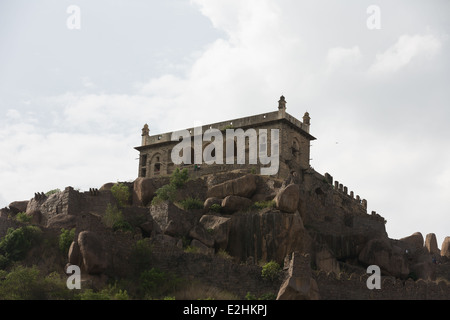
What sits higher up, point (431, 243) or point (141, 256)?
point (431, 243)

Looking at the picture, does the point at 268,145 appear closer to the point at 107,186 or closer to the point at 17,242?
the point at 107,186

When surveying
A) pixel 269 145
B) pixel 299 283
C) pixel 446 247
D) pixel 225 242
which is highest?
pixel 269 145

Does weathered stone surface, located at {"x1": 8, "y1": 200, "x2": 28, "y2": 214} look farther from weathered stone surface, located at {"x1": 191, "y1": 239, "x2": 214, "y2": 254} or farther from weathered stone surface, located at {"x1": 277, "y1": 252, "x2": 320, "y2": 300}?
weathered stone surface, located at {"x1": 277, "y1": 252, "x2": 320, "y2": 300}

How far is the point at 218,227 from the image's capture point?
73.6 metres

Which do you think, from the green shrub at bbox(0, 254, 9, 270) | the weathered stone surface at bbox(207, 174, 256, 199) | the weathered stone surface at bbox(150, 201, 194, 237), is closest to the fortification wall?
the weathered stone surface at bbox(150, 201, 194, 237)

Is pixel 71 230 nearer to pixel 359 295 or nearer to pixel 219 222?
pixel 219 222

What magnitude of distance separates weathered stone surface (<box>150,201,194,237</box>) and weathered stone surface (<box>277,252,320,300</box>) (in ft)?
54.0

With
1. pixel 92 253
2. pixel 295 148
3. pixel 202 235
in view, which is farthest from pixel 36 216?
pixel 295 148

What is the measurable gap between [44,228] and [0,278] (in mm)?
8499

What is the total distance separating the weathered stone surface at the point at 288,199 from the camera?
2958 inches

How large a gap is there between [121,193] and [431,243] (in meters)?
30.8

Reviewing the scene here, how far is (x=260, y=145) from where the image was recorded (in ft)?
291

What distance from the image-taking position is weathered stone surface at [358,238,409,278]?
7525 centimetres
